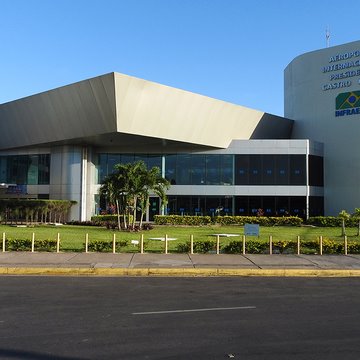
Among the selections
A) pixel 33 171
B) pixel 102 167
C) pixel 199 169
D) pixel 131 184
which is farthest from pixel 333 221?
pixel 33 171

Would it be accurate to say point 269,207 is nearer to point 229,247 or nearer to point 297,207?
point 297,207

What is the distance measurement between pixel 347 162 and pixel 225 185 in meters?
11.6

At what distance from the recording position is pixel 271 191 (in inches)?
1654

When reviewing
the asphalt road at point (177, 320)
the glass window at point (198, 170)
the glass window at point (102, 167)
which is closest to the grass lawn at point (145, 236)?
the asphalt road at point (177, 320)

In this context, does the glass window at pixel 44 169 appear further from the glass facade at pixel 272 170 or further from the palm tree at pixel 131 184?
the glass facade at pixel 272 170

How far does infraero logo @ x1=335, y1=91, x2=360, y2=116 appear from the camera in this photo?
43125mm

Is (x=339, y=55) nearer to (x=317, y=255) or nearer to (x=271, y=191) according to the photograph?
(x=271, y=191)

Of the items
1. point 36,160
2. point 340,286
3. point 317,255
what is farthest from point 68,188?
point 340,286

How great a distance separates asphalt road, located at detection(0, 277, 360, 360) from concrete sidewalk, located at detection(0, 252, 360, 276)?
1.76 metres

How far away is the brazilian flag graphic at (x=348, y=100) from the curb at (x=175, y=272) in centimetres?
3207

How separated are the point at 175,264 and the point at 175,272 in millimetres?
1141

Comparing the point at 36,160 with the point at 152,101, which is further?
the point at 36,160

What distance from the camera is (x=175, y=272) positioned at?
1414 cm

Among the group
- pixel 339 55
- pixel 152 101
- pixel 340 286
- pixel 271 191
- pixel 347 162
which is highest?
pixel 339 55
